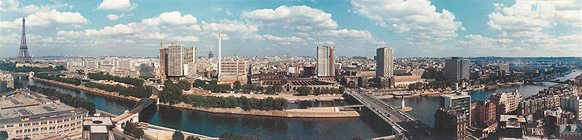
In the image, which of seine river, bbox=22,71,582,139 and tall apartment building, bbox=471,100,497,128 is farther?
tall apartment building, bbox=471,100,497,128

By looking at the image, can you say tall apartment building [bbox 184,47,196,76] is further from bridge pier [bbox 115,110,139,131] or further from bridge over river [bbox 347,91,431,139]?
bridge over river [bbox 347,91,431,139]

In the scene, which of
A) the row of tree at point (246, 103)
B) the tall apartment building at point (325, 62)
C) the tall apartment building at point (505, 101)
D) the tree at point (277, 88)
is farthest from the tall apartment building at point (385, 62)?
the row of tree at point (246, 103)

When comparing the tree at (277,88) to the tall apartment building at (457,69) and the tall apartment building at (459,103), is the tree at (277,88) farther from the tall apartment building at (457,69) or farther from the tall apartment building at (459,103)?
the tall apartment building at (457,69)

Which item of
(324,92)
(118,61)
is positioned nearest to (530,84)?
(324,92)

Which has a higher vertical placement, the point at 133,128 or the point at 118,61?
the point at 118,61

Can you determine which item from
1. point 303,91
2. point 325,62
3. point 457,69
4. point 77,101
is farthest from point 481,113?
point 457,69

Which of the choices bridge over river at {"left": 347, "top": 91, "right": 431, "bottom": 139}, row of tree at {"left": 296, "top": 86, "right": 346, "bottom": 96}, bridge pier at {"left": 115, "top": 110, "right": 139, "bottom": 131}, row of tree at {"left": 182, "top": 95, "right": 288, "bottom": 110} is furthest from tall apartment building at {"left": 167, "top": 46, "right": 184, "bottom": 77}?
bridge over river at {"left": 347, "top": 91, "right": 431, "bottom": 139}

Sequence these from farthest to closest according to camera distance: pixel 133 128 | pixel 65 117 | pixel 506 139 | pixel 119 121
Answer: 1. pixel 119 121
2. pixel 133 128
3. pixel 65 117
4. pixel 506 139

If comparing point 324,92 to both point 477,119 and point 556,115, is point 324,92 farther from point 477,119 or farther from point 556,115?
point 556,115
